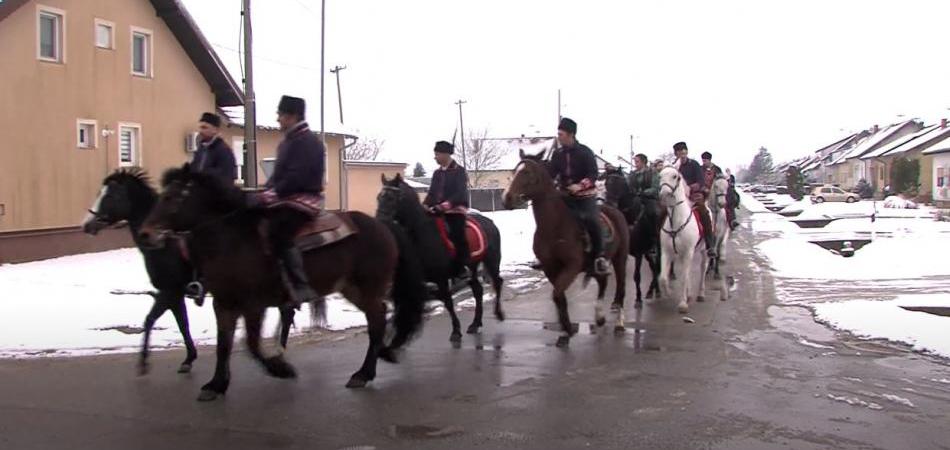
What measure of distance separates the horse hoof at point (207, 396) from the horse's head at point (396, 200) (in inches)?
119

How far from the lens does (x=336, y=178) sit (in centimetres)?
3716

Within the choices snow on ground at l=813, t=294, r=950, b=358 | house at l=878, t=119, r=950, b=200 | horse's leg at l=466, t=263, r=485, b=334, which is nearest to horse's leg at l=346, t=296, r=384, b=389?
horse's leg at l=466, t=263, r=485, b=334

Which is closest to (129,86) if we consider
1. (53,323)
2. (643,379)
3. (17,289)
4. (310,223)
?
(17,289)

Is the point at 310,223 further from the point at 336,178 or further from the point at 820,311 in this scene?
the point at 336,178

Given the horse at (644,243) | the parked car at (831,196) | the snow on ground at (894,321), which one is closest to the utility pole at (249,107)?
the horse at (644,243)

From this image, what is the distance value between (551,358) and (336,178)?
2959cm

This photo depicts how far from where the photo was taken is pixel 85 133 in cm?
2211

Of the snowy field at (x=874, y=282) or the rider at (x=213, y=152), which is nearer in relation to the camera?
the rider at (x=213, y=152)

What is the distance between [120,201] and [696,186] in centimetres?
938

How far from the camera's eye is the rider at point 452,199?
→ 33.2 ft

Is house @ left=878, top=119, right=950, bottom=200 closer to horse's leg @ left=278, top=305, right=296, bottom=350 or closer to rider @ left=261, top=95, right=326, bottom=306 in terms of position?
horse's leg @ left=278, top=305, right=296, bottom=350

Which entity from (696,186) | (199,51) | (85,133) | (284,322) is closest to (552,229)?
(284,322)

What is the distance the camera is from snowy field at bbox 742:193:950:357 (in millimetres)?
10172

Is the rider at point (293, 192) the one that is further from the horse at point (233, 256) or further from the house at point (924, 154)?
the house at point (924, 154)
